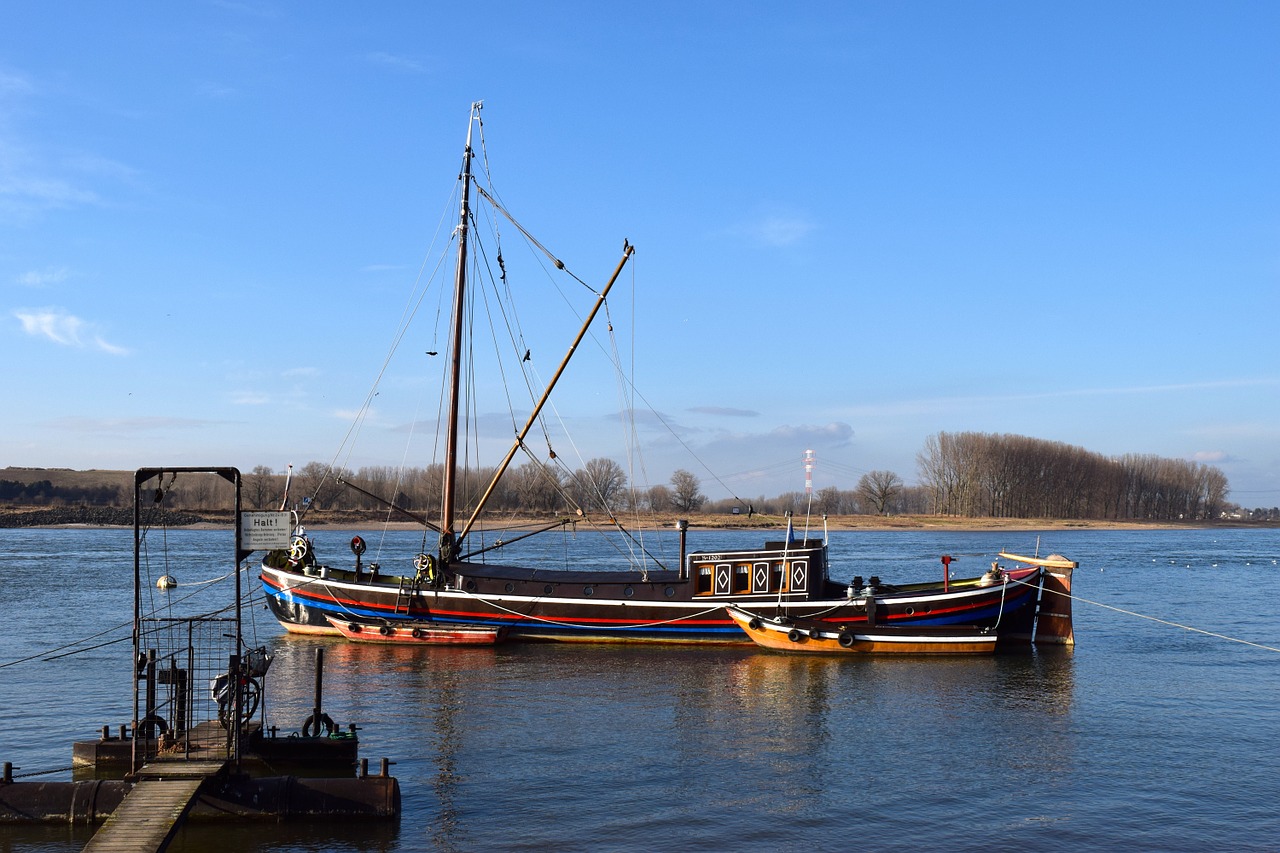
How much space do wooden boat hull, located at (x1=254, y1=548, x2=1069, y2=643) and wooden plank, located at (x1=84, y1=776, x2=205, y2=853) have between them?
19581mm

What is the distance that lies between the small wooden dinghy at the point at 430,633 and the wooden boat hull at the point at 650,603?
0.22m

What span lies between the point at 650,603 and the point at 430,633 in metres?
6.95

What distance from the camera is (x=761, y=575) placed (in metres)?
33.4

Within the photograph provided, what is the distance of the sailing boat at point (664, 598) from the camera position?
3288 centimetres

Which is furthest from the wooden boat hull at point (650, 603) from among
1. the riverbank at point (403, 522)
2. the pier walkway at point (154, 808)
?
the riverbank at point (403, 522)

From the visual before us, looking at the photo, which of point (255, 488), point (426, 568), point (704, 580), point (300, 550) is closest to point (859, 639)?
point (704, 580)

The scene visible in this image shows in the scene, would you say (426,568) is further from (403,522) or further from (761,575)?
(403,522)

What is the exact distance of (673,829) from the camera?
1608 cm

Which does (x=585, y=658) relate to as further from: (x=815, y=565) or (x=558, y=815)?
(x=558, y=815)

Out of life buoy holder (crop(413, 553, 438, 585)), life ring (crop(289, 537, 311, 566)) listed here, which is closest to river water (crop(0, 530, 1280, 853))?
life buoy holder (crop(413, 553, 438, 585))

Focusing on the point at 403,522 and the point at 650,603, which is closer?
the point at 650,603

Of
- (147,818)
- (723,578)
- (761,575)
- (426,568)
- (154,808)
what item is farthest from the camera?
(426,568)

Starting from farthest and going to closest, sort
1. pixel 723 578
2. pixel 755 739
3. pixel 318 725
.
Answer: pixel 723 578 → pixel 755 739 → pixel 318 725

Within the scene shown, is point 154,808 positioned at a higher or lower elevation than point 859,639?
higher
